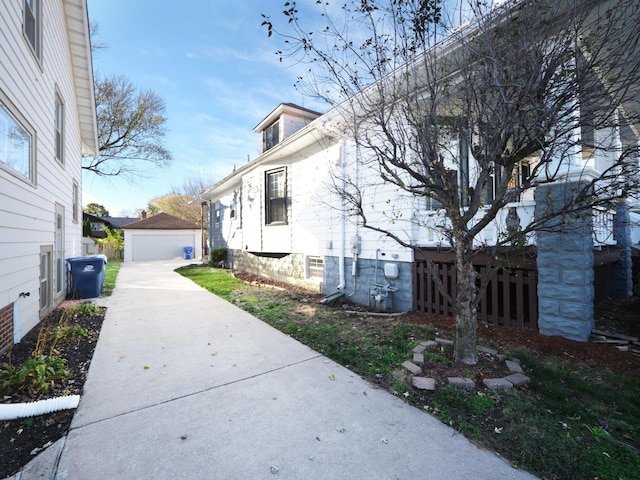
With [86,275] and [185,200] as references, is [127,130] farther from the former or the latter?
[185,200]

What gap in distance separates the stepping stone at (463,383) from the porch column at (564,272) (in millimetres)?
1926

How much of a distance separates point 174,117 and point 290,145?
1550cm

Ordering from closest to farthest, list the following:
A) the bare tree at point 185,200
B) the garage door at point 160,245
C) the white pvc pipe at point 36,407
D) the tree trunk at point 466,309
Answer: the white pvc pipe at point 36,407 → the tree trunk at point 466,309 → the garage door at point 160,245 → the bare tree at point 185,200

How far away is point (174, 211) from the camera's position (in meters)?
37.3

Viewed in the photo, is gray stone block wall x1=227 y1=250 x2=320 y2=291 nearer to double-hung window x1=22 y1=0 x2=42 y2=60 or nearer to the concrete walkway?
the concrete walkway

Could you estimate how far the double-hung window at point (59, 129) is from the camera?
23.1 feet

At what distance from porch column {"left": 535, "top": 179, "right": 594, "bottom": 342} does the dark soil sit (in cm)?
533

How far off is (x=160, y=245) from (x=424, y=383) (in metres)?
22.3

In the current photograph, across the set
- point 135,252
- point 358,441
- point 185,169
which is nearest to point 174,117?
point 135,252

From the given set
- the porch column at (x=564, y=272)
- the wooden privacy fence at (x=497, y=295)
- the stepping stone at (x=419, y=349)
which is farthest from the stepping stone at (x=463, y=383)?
the porch column at (x=564, y=272)

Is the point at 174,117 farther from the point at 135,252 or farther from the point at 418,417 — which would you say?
the point at 418,417

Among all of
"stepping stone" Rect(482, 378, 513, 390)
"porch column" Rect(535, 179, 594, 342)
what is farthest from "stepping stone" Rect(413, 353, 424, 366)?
"porch column" Rect(535, 179, 594, 342)

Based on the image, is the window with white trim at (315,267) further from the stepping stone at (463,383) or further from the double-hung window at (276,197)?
the stepping stone at (463,383)

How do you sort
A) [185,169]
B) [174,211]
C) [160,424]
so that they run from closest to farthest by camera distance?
1. [160,424]
2. [185,169]
3. [174,211]
